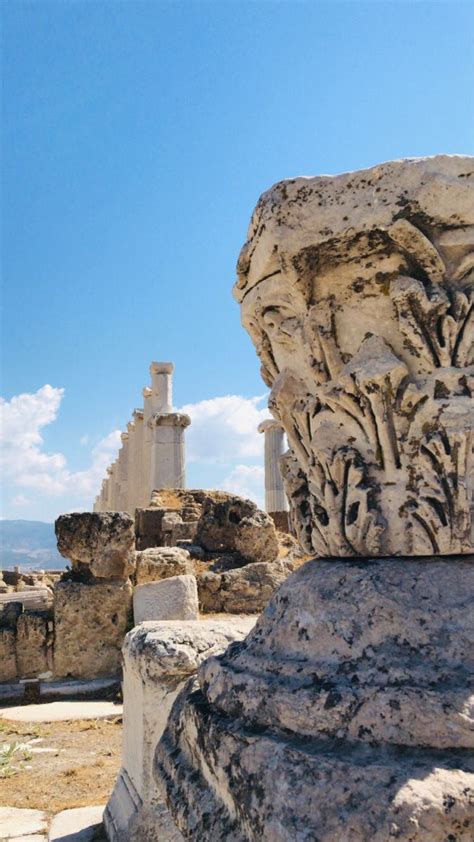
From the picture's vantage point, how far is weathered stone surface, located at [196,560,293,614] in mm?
8523

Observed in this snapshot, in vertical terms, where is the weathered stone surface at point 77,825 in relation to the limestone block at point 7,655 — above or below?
below

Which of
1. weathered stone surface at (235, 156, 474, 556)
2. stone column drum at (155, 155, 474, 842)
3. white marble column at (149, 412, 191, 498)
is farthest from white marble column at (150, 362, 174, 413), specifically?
weathered stone surface at (235, 156, 474, 556)

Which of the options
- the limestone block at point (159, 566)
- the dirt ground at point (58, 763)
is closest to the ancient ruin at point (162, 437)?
the limestone block at point (159, 566)

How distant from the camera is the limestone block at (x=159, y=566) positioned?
809 centimetres

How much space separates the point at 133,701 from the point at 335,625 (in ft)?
6.35

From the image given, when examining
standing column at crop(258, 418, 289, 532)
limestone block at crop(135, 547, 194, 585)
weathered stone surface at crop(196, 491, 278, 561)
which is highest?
standing column at crop(258, 418, 289, 532)

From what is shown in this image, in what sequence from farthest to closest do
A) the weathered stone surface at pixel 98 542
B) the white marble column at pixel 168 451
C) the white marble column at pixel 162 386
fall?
1. the white marble column at pixel 162 386
2. the white marble column at pixel 168 451
3. the weathered stone surface at pixel 98 542

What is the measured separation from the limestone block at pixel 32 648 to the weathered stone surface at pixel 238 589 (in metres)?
2.04

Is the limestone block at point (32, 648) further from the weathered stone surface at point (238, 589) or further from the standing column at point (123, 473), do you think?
the standing column at point (123, 473)

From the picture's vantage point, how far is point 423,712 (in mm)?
1406

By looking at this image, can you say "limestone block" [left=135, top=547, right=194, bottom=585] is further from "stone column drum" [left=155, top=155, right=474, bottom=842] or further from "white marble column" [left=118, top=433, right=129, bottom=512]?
"white marble column" [left=118, top=433, right=129, bottom=512]

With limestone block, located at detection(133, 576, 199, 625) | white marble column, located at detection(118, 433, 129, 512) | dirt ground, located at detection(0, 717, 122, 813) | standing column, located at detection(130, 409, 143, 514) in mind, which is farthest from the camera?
white marble column, located at detection(118, 433, 129, 512)

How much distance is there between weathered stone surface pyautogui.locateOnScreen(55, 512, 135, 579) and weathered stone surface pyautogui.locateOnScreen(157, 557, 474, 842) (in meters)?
5.79

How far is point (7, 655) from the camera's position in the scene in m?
7.27
